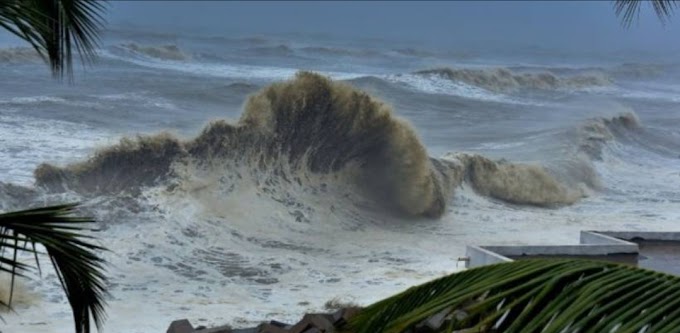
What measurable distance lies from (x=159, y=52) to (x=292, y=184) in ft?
104

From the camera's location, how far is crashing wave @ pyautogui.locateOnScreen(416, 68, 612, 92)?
4744 cm

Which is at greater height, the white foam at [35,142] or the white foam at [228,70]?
the white foam at [228,70]

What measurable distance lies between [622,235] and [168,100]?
24236 mm

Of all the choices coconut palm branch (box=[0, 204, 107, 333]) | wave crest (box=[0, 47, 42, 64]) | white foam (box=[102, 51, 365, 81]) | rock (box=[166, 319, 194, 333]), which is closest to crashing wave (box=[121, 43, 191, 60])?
white foam (box=[102, 51, 365, 81])

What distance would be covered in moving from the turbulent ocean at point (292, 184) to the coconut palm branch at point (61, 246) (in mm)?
8535

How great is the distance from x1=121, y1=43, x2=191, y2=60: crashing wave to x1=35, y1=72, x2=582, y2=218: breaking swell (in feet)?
93.8

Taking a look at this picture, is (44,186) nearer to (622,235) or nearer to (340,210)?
(340,210)

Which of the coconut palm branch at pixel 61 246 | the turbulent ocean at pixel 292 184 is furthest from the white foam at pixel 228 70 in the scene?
the coconut palm branch at pixel 61 246

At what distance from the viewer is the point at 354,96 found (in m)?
23.8

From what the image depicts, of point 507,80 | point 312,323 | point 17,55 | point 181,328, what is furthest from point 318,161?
point 507,80

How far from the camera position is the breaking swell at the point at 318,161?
20.9 meters

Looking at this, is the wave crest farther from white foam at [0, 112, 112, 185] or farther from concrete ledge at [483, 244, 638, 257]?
concrete ledge at [483, 244, 638, 257]

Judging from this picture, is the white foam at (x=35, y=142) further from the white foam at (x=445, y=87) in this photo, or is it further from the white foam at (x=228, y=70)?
the white foam at (x=445, y=87)

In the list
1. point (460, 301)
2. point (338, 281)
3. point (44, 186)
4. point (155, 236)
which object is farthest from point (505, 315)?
point (44, 186)
